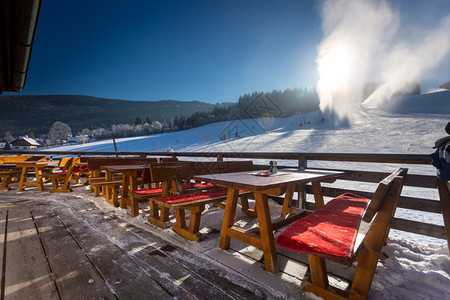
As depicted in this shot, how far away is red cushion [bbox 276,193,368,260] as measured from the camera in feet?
4.04

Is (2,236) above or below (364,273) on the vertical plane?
below

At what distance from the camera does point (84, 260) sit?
1.89m

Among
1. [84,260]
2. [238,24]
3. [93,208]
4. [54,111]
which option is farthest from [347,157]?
[54,111]

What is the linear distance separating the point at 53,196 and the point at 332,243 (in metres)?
5.51

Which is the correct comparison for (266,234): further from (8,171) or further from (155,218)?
(8,171)

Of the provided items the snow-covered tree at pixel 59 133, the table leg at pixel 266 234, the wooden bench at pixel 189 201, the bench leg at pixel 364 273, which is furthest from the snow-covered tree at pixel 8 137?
the bench leg at pixel 364 273

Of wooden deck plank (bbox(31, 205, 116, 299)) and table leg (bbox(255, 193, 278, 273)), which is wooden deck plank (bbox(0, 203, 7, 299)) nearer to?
wooden deck plank (bbox(31, 205, 116, 299))

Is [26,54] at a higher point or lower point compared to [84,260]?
higher

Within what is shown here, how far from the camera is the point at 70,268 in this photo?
1765 millimetres

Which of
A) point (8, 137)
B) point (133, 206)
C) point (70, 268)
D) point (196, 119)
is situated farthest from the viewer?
point (8, 137)

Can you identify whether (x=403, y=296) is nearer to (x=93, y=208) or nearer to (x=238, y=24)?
(x=93, y=208)

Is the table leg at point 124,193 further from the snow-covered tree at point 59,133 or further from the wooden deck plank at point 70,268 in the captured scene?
the snow-covered tree at point 59,133

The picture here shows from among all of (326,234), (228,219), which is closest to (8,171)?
(228,219)

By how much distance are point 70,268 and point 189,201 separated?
1202mm
